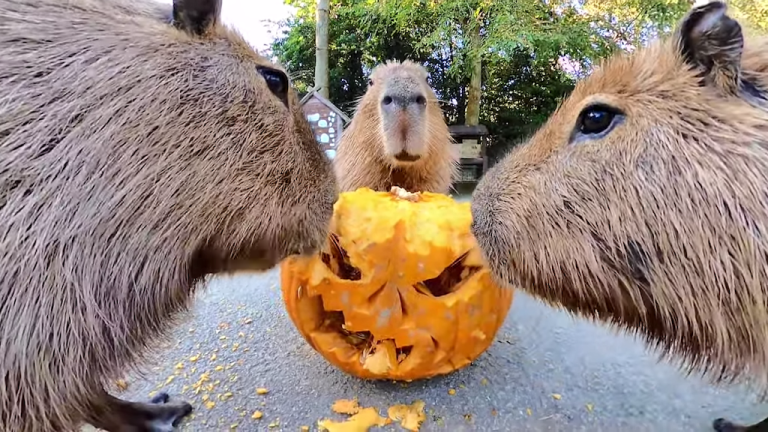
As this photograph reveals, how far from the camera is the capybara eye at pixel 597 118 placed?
121 centimetres

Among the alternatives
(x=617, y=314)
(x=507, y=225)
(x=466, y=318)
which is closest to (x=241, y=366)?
(x=466, y=318)

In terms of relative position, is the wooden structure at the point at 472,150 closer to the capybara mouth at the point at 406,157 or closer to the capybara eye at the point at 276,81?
the capybara mouth at the point at 406,157

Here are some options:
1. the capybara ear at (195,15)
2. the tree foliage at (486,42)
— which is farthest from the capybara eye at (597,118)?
the tree foliage at (486,42)

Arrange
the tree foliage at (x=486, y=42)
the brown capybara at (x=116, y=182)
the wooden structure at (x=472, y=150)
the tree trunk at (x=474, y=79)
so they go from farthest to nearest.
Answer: the tree trunk at (x=474, y=79), the tree foliage at (x=486, y=42), the wooden structure at (x=472, y=150), the brown capybara at (x=116, y=182)

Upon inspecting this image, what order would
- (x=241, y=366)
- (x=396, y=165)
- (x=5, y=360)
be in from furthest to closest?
(x=396, y=165) → (x=241, y=366) → (x=5, y=360)

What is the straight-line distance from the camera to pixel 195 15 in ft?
3.98

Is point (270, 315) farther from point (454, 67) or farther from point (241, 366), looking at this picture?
point (454, 67)

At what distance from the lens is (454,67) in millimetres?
7699

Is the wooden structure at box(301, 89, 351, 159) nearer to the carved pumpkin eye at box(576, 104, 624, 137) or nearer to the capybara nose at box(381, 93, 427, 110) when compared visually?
the capybara nose at box(381, 93, 427, 110)

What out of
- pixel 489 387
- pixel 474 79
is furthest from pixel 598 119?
pixel 474 79

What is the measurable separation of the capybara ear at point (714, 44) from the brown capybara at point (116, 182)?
94 centimetres

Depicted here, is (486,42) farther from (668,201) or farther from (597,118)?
(668,201)

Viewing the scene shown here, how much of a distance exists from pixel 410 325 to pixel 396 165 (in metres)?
0.96

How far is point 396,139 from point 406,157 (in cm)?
11
